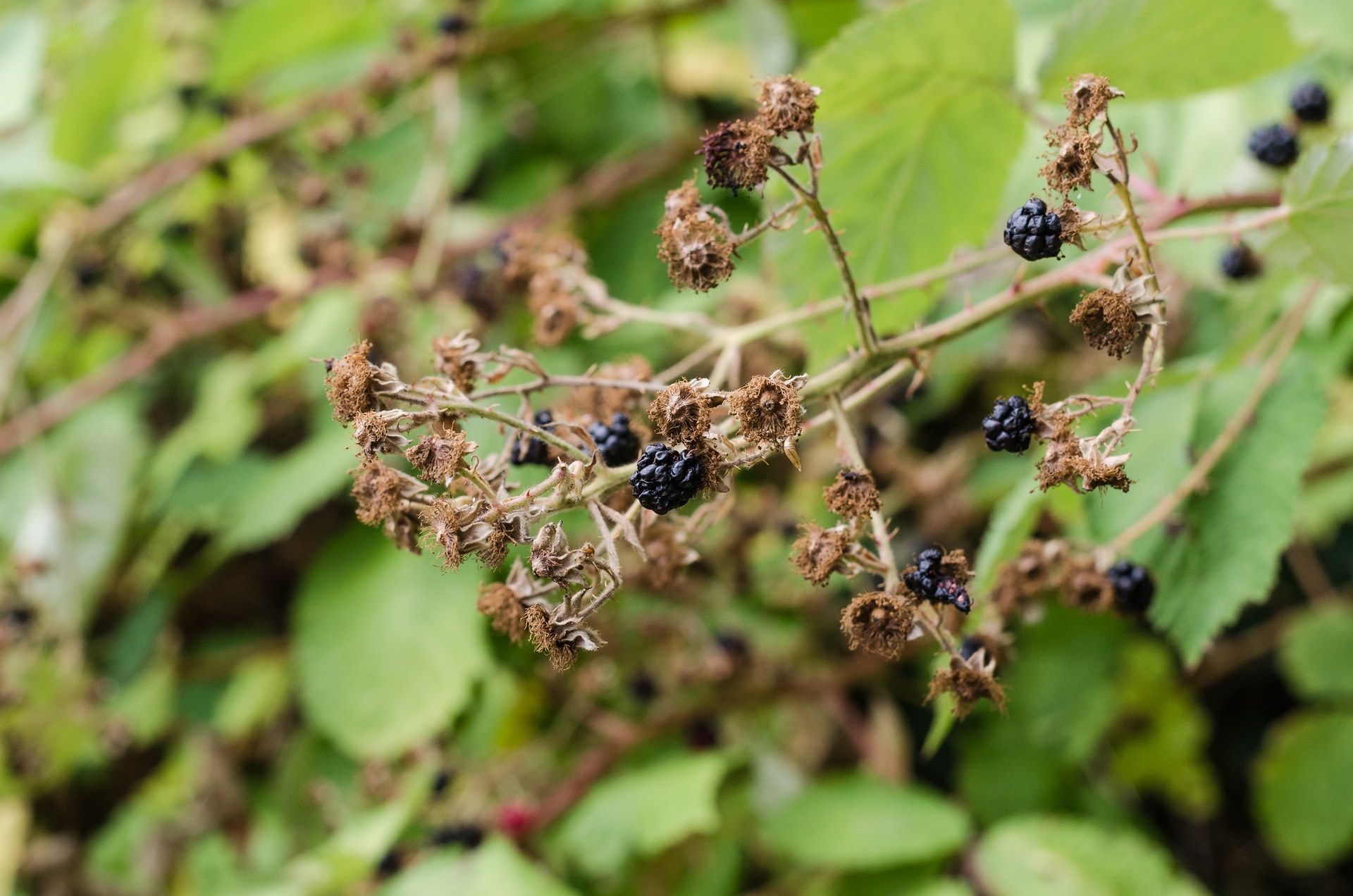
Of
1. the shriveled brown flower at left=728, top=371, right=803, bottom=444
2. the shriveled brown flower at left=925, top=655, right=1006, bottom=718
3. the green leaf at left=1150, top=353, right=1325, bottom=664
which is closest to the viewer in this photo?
the shriveled brown flower at left=728, top=371, right=803, bottom=444

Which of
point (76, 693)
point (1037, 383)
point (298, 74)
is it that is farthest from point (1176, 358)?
point (76, 693)

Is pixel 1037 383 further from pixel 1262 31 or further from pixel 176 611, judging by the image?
pixel 176 611

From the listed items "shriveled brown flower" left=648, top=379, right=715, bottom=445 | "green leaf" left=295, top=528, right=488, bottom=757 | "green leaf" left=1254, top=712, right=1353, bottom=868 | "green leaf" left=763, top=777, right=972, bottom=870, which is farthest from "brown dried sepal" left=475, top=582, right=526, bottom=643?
"green leaf" left=1254, top=712, right=1353, bottom=868

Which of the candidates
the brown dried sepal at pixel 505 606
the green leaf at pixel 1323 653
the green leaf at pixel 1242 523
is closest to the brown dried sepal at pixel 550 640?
the brown dried sepal at pixel 505 606

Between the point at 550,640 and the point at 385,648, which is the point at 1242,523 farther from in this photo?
the point at 385,648

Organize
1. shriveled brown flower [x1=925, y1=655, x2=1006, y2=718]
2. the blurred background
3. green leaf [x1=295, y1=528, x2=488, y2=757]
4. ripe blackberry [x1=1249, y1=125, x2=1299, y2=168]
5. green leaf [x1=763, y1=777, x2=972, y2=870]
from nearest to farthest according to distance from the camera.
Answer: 1. shriveled brown flower [x1=925, y1=655, x2=1006, y2=718]
2. the blurred background
3. ripe blackberry [x1=1249, y1=125, x2=1299, y2=168]
4. green leaf [x1=763, y1=777, x2=972, y2=870]
5. green leaf [x1=295, y1=528, x2=488, y2=757]

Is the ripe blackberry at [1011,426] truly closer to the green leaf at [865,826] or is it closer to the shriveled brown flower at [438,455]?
the shriveled brown flower at [438,455]

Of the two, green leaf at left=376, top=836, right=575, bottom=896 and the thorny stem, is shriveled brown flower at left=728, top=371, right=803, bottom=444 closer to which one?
the thorny stem

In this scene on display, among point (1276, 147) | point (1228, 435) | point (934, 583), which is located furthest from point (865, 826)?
point (1276, 147)
